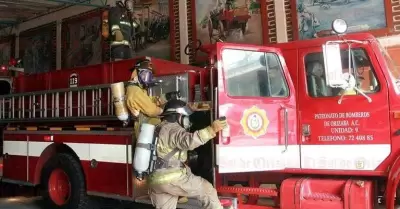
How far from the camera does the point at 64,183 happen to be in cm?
586

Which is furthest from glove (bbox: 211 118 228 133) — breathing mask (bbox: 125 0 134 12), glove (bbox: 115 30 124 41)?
breathing mask (bbox: 125 0 134 12)

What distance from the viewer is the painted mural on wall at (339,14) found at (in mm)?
7391

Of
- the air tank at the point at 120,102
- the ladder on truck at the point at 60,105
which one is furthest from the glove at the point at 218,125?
the ladder on truck at the point at 60,105

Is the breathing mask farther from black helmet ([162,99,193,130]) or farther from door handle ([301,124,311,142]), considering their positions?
door handle ([301,124,311,142])

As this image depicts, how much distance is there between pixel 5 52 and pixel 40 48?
7.96 feet

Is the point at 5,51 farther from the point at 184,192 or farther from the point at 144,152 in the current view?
the point at 184,192

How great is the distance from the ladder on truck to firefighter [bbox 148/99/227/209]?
4.34ft

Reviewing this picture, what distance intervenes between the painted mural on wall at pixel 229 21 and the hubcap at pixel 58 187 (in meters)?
4.81

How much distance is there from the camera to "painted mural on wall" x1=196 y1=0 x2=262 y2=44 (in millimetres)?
8961

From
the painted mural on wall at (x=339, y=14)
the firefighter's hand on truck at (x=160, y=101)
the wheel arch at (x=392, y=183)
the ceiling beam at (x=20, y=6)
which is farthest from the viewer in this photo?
the ceiling beam at (x=20, y=6)

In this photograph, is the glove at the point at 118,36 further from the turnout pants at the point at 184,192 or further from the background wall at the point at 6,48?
the background wall at the point at 6,48

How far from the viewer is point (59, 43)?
13.4 m

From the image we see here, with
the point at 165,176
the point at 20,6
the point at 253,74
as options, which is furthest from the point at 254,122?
the point at 20,6

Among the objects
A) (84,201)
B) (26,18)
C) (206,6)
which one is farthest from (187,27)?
(26,18)
